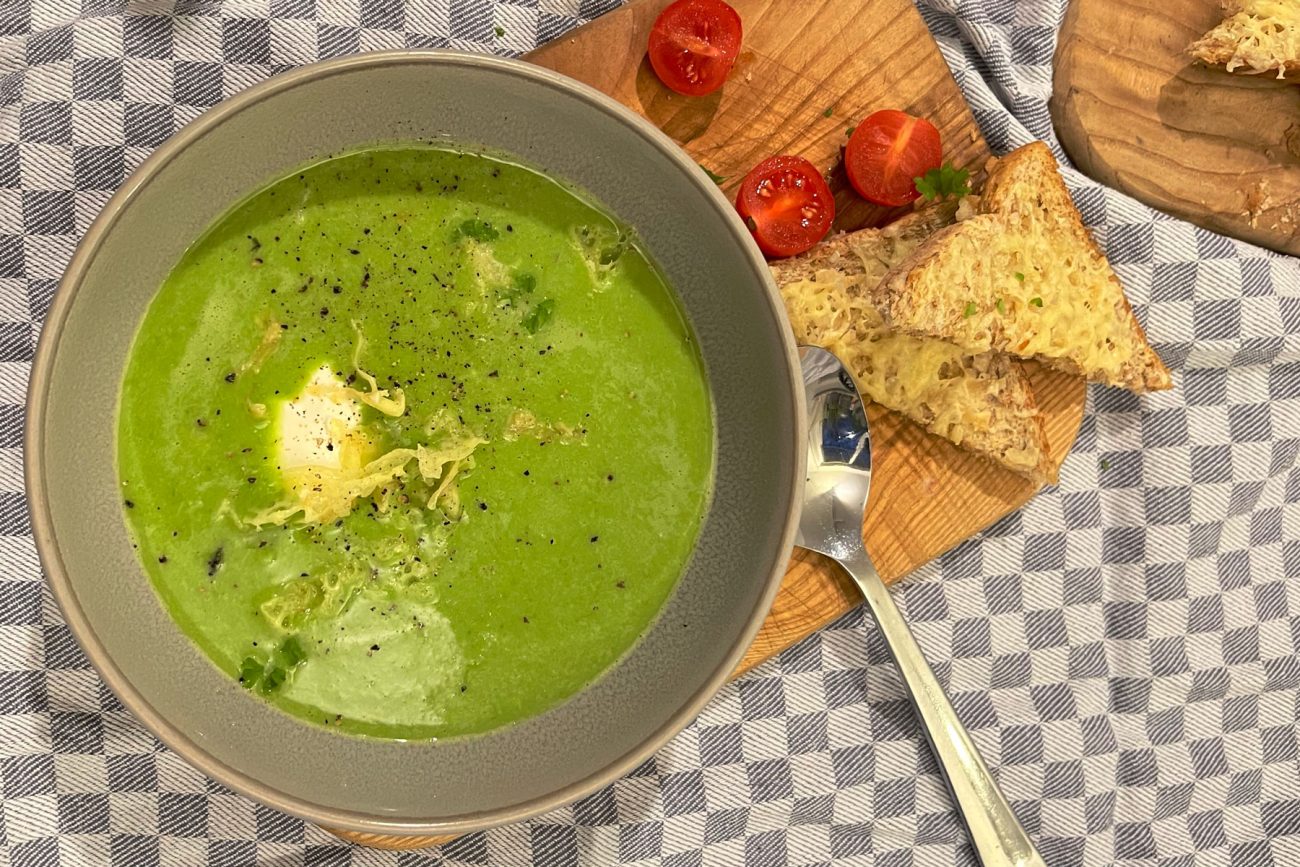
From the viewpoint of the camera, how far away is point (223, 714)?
2486mm

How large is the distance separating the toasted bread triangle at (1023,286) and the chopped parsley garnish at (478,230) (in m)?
1.03

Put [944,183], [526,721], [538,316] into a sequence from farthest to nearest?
1. [944,183]
2. [526,721]
3. [538,316]

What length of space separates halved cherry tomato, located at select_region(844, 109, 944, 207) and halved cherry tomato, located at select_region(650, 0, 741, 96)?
1.36ft

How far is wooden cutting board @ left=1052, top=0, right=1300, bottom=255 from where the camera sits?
3100 mm

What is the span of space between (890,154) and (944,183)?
21cm

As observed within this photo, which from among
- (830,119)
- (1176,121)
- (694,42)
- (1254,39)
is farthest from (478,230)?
(1254,39)

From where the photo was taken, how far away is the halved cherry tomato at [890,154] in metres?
2.70

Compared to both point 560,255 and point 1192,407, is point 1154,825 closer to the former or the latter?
point 1192,407

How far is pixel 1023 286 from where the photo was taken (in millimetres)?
2836

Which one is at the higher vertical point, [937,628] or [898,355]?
[898,355]

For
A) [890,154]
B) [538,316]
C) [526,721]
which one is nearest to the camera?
[538,316]

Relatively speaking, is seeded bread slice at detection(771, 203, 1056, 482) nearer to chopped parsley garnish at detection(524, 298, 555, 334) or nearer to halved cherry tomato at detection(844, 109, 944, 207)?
halved cherry tomato at detection(844, 109, 944, 207)

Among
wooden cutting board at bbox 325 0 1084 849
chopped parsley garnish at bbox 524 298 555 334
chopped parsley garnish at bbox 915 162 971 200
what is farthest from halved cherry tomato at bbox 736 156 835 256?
chopped parsley garnish at bbox 524 298 555 334

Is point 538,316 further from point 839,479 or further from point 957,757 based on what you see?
point 957,757
